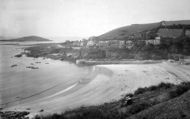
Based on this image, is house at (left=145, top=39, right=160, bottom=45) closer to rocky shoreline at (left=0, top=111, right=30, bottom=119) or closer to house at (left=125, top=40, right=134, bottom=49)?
house at (left=125, top=40, right=134, bottom=49)

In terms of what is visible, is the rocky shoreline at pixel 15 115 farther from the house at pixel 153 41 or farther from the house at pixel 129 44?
the house at pixel 153 41

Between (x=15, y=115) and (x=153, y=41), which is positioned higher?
(x=153, y=41)

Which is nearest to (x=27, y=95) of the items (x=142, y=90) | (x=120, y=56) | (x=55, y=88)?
(x=55, y=88)

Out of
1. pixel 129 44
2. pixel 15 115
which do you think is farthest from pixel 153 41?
pixel 15 115

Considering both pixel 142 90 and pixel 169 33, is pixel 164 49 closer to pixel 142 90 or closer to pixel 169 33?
pixel 169 33

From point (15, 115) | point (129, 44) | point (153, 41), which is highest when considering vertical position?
point (153, 41)

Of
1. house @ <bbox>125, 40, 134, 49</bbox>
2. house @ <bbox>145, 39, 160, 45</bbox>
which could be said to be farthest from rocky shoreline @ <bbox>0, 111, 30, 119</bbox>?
house @ <bbox>145, 39, 160, 45</bbox>

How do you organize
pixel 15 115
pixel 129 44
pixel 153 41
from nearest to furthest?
pixel 15 115 < pixel 153 41 < pixel 129 44

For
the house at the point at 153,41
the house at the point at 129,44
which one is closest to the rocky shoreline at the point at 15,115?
the house at the point at 129,44

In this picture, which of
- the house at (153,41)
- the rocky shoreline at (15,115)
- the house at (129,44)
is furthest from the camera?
the house at (129,44)

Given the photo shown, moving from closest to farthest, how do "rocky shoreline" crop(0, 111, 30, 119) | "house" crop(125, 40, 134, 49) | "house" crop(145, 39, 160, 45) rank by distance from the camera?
"rocky shoreline" crop(0, 111, 30, 119) → "house" crop(145, 39, 160, 45) → "house" crop(125, 40, 134, 49)

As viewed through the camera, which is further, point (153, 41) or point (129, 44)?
point (129, 44)

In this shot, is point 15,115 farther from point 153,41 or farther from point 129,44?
point 153,41
